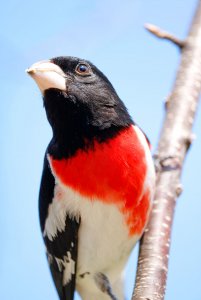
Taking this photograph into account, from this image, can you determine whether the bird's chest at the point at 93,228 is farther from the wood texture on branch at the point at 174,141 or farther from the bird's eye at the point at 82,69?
the bird's eye at the point at 82,69

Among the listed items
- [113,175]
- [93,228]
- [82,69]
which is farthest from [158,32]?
[93,228]

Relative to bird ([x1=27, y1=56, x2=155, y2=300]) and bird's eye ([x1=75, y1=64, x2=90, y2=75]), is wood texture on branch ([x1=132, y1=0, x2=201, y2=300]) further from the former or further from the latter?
bird's eye ([x1=75, y1=64, x2=90, y2=75])

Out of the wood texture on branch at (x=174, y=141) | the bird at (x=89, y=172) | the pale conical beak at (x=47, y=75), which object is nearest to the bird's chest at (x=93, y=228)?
the bird at (x=89, y=172)

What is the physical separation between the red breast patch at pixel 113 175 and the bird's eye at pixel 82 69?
47 centimetres

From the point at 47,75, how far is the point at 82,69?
1.23 feet

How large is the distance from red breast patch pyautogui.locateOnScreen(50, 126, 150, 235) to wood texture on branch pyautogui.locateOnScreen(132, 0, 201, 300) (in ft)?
0.34

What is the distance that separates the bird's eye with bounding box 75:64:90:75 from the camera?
3.42 meters

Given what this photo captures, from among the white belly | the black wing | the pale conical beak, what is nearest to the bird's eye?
the pale conical beak

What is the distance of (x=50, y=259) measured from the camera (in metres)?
3.67

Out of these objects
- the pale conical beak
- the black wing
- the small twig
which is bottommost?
the black wing

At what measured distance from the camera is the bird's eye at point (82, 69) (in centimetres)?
342

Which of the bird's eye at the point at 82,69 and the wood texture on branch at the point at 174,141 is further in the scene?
the bird's eye at the point at 82,69

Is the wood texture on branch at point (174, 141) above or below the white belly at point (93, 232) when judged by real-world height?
above

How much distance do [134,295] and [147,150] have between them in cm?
108
